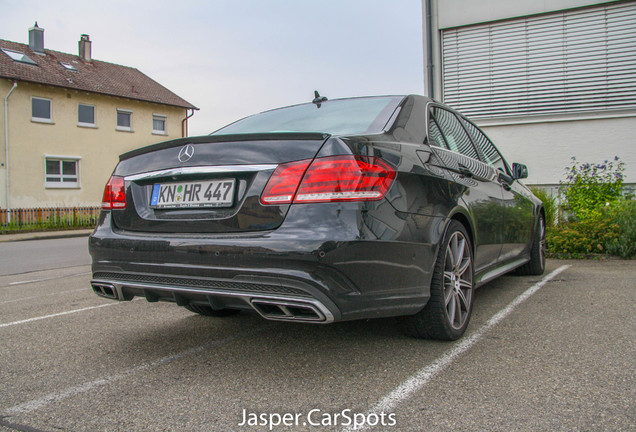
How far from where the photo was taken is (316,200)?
259cm

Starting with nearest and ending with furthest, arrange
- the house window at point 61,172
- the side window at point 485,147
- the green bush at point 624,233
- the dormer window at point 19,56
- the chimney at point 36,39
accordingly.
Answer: the side window at point 485,147 → the green bush at point 624,233 → the house window at point 61,172 → the dormer window at point 19,56 → the chimney at point 36,39

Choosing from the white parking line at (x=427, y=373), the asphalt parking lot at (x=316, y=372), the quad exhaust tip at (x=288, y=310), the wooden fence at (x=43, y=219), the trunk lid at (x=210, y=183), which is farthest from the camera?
the wooden fence at (x=43, y=219)

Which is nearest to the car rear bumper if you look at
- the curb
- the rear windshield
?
the rear windshield

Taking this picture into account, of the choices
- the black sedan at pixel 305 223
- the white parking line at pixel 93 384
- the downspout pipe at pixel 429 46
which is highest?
the downspout pipe at pixel 429 46

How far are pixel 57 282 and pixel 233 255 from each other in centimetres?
501

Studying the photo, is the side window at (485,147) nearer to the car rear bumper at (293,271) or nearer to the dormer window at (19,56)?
the car rear bumper at (293,271)

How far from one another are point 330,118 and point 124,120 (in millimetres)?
30164

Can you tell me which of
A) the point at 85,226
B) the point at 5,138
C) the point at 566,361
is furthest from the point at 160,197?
the point at 5,138

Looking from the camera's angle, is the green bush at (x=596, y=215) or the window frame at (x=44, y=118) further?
the window frame at (x=44, y=118)

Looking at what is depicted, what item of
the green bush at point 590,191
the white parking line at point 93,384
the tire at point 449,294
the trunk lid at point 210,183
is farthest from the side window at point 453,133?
the green bush at point 590,191

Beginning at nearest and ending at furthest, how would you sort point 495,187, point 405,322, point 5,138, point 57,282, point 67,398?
point 67,398 → point 405,322 → point 495,187 → point 57,282 → point 5,138

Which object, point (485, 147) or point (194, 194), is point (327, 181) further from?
point (485, 147)

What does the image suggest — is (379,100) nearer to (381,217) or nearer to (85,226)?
(381,217)

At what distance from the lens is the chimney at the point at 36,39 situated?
2953cm
